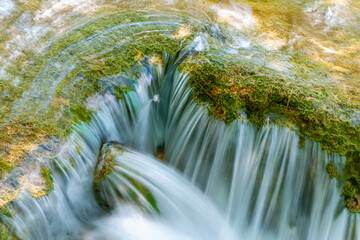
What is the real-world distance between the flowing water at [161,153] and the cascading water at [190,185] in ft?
0.04

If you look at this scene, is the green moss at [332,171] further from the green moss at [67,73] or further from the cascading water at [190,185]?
the green moss at [67,73]

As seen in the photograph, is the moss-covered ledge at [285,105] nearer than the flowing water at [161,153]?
Yes

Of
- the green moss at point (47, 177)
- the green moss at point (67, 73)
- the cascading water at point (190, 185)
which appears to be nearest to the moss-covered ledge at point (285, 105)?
the cascading water at point (190, 185)

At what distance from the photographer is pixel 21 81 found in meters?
4.10

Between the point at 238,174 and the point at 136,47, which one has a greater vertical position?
the point at 136,47

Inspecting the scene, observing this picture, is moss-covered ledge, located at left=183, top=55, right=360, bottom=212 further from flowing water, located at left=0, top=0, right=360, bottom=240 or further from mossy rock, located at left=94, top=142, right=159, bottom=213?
mossy rock, located at left=94, top=142, right=159, bottom=213

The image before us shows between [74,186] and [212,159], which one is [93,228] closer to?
[74,186]

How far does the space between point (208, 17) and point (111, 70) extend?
86.0 inches

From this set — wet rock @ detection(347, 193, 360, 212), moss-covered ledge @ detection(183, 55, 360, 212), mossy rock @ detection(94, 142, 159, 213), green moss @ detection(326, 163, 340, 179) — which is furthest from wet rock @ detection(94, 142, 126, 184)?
wet rock @ detection(347, 193, 360, 212)

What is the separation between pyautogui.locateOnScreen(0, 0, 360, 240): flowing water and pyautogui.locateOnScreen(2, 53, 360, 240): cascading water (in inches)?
0.5

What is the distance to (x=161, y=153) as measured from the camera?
4.62 meters

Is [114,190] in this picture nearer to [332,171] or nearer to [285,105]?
[285,105]

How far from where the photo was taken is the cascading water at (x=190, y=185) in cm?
355

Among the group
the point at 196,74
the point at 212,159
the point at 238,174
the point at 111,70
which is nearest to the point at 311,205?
the point at 238,174
